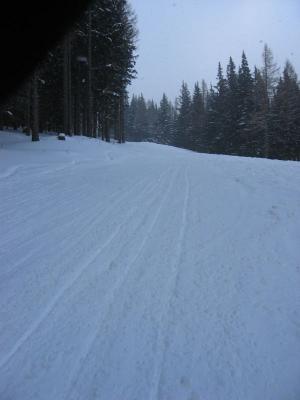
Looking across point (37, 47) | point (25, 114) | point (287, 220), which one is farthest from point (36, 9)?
point (25, 114)

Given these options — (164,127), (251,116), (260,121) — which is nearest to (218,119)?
(251,116)

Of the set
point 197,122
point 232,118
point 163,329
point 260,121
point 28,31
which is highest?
point 197,122

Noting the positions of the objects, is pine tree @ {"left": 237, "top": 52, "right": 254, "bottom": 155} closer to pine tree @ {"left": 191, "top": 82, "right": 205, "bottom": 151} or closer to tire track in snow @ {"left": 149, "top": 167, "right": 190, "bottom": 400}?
pine tree @ {"left": 191, "top": 82, "right": 205, "bottom": 151}

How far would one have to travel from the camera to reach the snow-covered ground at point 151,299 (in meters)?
2.79

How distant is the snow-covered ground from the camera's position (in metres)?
2.79

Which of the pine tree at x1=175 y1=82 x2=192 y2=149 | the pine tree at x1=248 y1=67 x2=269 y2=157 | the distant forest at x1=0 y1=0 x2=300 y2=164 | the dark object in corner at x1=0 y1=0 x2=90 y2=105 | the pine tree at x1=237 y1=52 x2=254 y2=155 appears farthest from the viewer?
the pine tree at x1=175 y1=82 x2=192 y2=149

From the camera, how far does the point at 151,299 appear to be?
386 cm

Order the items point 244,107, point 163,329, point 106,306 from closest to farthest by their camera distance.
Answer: point 163,329
point 106,306
point 244,107

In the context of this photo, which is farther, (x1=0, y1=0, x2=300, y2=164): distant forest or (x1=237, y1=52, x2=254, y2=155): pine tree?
(x1=237, y1=52, x2=254, y2=155): pine tree

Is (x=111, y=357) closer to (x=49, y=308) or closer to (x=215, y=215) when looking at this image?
(x=49, y=308)

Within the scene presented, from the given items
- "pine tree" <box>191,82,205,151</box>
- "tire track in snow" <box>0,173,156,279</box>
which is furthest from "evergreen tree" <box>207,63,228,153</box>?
"tire track in snow" <box>0,173,156,279</box>

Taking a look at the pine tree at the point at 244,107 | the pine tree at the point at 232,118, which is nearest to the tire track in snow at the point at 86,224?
the pine tree at the point at 244,107

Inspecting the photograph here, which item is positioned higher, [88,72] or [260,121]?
[88,72]

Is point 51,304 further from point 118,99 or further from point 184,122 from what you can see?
point 184,122
